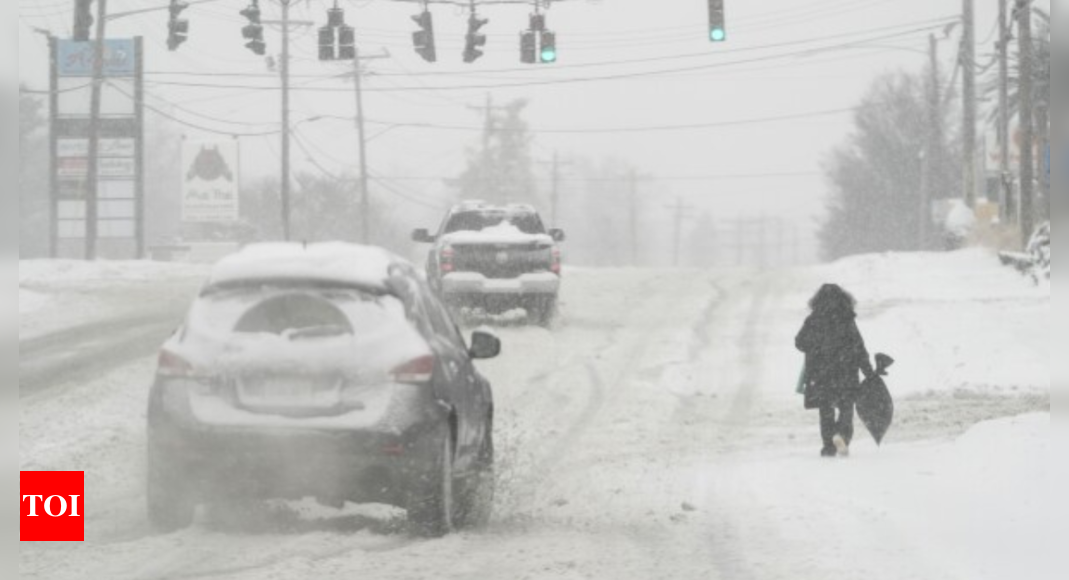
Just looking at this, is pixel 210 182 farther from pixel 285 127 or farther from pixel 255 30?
pixel 255 30

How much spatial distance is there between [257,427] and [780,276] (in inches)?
1103

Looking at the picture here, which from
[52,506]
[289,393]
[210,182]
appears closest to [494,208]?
[52,506]

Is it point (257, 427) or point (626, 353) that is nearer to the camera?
point (257, 427)

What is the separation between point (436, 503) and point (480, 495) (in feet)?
5.63

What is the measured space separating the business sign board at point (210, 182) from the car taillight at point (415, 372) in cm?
5840

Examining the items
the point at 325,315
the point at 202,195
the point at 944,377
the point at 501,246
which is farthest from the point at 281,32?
the point at 325,315

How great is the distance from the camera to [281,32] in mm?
48375

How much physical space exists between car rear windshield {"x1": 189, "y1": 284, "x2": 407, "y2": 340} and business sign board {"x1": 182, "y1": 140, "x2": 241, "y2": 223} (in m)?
57.9

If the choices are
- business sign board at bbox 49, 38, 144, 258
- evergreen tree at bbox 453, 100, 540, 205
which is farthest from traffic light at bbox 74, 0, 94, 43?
evergreen tree at bbox 453, 100, 540, 205

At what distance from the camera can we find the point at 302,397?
8609 millimetres

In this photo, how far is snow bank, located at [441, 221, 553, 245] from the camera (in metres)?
23.6

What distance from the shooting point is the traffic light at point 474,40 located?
101 ft

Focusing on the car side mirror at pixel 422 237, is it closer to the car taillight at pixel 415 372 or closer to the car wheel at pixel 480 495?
the car wheel at pixel 480 495

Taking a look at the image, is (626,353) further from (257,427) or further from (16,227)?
(16,227)
